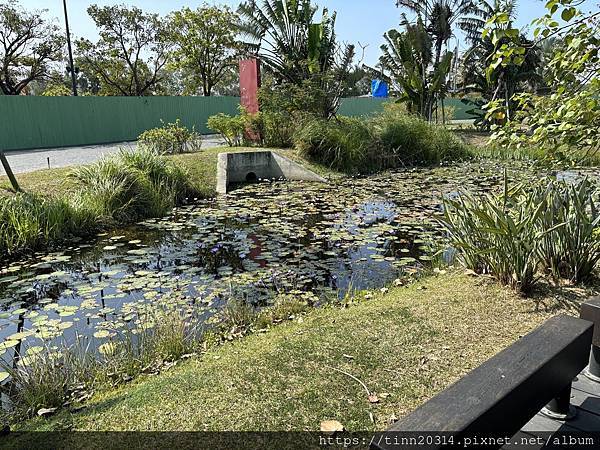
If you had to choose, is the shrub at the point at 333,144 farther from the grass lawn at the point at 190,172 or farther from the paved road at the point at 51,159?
the paved road at the point at 51,159

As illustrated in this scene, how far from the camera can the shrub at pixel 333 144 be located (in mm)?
11750

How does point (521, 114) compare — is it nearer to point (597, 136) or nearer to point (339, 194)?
point (597, 136)

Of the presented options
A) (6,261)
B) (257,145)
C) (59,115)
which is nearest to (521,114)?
(6,261)

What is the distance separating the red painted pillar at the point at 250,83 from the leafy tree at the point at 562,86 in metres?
11.6

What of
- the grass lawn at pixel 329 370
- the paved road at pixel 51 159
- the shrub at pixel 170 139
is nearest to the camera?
the grass lawn at pixel 329 370

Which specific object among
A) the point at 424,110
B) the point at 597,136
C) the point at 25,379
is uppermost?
the point at 424,110

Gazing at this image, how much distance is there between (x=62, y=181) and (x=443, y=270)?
649 centimetres

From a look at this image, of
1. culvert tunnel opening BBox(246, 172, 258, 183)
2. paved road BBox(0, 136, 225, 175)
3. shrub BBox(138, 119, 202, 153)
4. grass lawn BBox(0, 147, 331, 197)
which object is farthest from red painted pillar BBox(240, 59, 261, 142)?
paved road BBox(0, 136, 225, 175)

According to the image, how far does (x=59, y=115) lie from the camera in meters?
16.4

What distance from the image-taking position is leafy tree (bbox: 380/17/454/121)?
16.4m

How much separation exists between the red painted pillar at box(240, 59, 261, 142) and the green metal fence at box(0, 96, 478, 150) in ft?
16.2

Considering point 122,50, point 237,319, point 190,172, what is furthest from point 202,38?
point 237,319

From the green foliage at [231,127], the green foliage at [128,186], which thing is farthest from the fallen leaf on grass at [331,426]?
the green foliage at [231,127]

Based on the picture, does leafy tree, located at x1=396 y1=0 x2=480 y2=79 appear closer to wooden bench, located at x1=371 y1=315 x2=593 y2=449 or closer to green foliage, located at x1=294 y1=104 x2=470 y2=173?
green foliage, located at x1=294 y1=104 x2=470 y2=173
